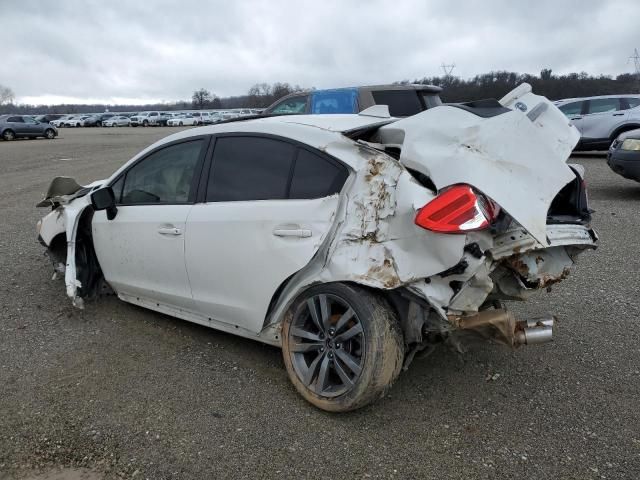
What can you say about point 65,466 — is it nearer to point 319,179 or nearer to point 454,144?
point 319,179

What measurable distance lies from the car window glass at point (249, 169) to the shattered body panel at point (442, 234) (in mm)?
177

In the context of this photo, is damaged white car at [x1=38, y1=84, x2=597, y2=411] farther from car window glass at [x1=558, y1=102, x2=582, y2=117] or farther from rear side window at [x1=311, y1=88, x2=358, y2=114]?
car window glass at [x1=558, y1=102, x2=582, y2=117]

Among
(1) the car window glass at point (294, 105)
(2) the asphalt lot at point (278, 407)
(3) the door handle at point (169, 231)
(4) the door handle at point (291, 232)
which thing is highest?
(1) the car window glass at point (294, 105)

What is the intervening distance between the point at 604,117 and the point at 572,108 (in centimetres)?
103

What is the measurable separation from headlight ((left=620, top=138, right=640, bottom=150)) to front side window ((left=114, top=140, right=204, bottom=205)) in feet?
25.4

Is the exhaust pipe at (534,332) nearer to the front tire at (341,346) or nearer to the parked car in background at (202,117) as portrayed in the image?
the front tire at (341,346)

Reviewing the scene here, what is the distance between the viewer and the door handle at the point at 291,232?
3.02m

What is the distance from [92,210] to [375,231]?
2757 mm

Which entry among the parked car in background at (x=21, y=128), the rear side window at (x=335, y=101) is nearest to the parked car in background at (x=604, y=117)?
the rear side window at (x=335, y=101)

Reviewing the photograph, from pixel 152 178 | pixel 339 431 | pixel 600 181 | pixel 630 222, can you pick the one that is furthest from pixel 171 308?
pixel 600 181

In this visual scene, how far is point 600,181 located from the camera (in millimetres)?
11359

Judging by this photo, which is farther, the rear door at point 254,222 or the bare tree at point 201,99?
the bare tree at point 201,99

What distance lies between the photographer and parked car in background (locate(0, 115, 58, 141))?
32.2 meters

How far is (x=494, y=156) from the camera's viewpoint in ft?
9.25
